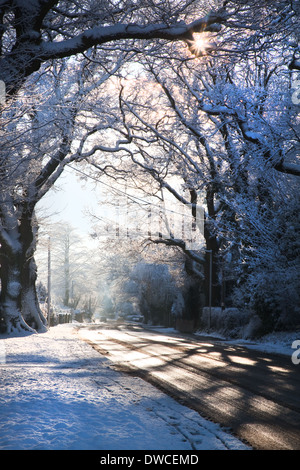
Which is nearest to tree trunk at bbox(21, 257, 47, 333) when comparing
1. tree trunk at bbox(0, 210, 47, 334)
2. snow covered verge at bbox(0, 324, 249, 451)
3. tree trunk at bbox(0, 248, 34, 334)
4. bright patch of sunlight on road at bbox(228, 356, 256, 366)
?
tree trunk at bbox(0, 210, 47, 334)

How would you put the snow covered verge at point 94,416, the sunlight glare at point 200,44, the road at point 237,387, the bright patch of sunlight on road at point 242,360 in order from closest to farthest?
the snow covered verge at point 94,416 < the road at point 237,387 < the sunlight glare at point 200,44 < the bright patch of sunlight on road at point 242,360

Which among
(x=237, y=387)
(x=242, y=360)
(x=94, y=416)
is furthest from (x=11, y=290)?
(x=94, y=416)

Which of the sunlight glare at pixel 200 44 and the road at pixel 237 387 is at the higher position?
the sunlight glare at pixel 200 44

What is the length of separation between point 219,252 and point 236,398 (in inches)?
911

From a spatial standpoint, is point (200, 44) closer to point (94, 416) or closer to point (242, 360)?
point (94, 416)

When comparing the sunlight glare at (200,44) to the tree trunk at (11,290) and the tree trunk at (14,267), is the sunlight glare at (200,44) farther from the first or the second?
the tree trunk at (11,290)

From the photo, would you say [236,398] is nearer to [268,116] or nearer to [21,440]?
[21,440]

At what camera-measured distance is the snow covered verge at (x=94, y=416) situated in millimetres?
4477

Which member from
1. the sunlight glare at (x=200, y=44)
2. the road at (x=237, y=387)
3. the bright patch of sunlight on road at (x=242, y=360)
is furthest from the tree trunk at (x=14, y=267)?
the sunlight glare at (x=200, y=44)

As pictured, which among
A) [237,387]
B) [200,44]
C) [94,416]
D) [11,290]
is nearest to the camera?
[94,416]

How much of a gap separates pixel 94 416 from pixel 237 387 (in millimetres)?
3482

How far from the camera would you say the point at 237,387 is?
26.8ft

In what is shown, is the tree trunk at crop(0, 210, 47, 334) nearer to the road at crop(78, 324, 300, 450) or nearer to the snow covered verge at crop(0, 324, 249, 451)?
the road at crop(78, 324, 300, 450)

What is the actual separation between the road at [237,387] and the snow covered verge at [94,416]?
37 cm
